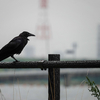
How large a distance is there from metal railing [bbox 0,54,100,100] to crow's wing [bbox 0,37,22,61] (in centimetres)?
26

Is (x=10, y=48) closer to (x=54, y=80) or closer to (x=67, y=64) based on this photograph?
(x=54, y=80)

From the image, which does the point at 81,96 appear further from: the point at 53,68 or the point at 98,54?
the point at 98,54

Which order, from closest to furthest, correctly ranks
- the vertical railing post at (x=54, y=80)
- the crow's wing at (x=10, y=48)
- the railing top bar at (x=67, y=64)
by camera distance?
the railing top bar at (x=67, y=64) < the vertical railing post at (x=54, y=80) < the crow's wing at (x=10, y=48)

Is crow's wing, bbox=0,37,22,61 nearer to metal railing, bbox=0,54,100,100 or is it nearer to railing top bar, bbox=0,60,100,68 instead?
metal railing, bbox=0,54,100,100

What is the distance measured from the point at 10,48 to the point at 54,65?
762mm

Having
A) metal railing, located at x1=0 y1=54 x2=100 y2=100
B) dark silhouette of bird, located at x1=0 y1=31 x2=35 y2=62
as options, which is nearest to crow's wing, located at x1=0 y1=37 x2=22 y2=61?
dark silhouette of bird, located at x1=0 y1=31 x2=35 y2=62

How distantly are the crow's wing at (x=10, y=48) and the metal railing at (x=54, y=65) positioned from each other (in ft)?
0.84

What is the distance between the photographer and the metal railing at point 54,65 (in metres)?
2.41

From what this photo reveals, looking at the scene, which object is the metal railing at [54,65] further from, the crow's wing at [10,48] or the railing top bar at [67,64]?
the crow's wing at [10,48]

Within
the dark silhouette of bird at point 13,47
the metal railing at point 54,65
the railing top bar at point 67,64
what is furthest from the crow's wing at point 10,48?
A: the railing top bar at point 67,64

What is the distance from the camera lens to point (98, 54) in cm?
6531

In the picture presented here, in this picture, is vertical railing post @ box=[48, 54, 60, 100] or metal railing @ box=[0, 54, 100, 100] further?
vertical railing post @ box=[48, 54, 60, 100]

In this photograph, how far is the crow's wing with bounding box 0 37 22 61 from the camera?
2921 millimetres

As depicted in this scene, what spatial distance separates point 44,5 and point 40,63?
51.2 metres
